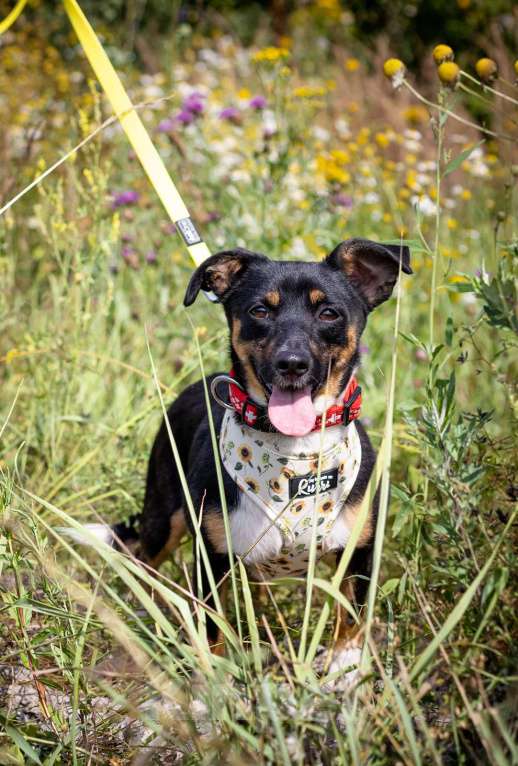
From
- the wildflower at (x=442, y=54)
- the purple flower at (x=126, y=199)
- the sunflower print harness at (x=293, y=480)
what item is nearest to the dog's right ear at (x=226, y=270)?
the sunflower print harness at (x=293, y=480)

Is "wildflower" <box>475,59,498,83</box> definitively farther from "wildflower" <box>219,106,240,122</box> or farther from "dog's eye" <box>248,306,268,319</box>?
"wildflower" <box>219,106,240,122</box>

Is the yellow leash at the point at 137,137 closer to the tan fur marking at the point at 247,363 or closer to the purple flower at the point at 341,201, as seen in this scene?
the tan fur marking at the point at 247,363

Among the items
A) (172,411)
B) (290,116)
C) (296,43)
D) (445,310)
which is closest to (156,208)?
(290,116)

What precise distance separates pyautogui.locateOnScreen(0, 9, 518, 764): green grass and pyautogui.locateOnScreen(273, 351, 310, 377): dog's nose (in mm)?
324

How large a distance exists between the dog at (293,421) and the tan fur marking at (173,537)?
0.31 metres

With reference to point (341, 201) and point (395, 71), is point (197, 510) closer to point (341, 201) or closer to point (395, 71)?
point (395, 71)

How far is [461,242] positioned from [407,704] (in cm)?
514

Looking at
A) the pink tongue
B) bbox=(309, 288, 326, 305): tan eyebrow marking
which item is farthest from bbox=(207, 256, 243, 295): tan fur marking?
the pink tongue

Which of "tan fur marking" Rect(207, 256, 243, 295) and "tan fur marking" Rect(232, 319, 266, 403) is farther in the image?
"tan fur marking" Rect(207, 256, 243, 295)

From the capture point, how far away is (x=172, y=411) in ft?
12.0

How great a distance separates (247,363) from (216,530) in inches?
22.4

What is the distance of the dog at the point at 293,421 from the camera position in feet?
8.99

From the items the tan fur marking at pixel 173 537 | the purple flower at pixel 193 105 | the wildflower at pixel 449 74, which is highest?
the purple flower at pixel 193 105

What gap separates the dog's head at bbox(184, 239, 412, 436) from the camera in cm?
273
